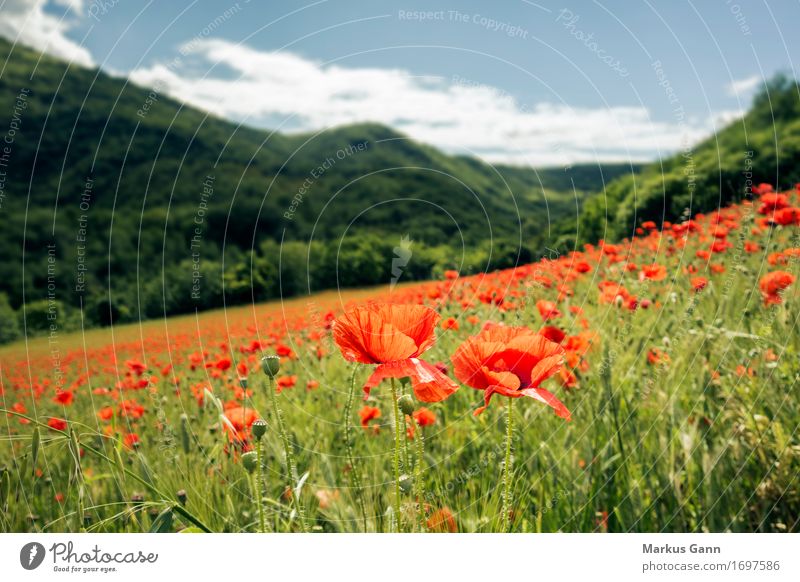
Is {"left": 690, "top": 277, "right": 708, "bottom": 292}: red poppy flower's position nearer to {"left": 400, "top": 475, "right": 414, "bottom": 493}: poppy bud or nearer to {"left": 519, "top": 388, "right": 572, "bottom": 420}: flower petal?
{"left": 519, "top": 388, "right": 572, "bottom": 420}: flower petal

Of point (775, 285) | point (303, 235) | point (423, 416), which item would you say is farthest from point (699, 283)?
point (303, 235)

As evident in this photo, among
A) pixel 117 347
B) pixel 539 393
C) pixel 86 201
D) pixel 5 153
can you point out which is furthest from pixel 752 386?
pixel 117 347

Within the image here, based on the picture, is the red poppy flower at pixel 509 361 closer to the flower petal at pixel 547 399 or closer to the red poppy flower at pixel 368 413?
the flower petal at pixel 547 399

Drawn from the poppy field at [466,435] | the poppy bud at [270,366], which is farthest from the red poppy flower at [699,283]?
the poppy bud at [270,366]

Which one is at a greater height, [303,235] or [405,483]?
[303,235]

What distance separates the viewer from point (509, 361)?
1.01 m

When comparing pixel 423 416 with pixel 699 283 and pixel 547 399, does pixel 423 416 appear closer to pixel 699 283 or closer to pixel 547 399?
pixel 547 399

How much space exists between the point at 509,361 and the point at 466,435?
3.11 ft

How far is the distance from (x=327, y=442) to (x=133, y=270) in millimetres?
4380

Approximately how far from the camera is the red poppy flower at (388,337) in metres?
0.94

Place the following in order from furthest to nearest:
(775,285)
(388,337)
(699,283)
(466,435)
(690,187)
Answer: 1. (690,187)
2. (699,283)
3. (775,285)
4. (466,435)
5. (388,337)

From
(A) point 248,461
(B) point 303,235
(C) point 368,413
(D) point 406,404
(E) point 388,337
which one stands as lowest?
(C) point 368,413

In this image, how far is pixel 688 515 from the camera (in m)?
1.58
